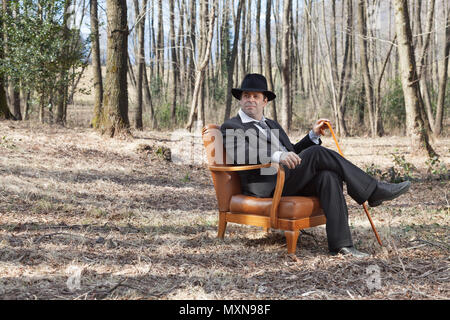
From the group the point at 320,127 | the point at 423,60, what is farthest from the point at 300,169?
the point at 423,60

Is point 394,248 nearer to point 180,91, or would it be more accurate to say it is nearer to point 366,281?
point 366,281

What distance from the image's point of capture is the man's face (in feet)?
13.1

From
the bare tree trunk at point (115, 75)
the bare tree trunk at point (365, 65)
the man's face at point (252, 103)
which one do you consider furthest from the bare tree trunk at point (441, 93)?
the man's face at point (252, 103)

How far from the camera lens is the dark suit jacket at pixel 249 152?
12.3 feet

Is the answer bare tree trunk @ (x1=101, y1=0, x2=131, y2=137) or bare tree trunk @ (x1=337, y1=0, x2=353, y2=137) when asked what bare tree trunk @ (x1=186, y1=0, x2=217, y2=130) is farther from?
bare tree trunk @ (x1=337, y1=0, x2=353, y2=137)

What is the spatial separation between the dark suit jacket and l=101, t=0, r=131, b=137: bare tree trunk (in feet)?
15.7

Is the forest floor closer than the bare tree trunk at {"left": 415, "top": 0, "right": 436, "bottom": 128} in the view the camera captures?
Yes

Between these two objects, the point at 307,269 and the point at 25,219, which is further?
the point at 25,219

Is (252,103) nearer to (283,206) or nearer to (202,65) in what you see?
(283,206)

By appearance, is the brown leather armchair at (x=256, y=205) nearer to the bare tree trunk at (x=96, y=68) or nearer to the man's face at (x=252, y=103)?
the man's face at (x=252, y=103)

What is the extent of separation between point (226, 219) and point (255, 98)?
107 centimetres

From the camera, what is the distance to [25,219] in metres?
4.38

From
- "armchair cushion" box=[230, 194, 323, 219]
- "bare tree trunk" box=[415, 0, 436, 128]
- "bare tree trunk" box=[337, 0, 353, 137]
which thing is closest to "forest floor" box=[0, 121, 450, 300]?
"armchair cushion" box=[230, 194, 323, 219]
